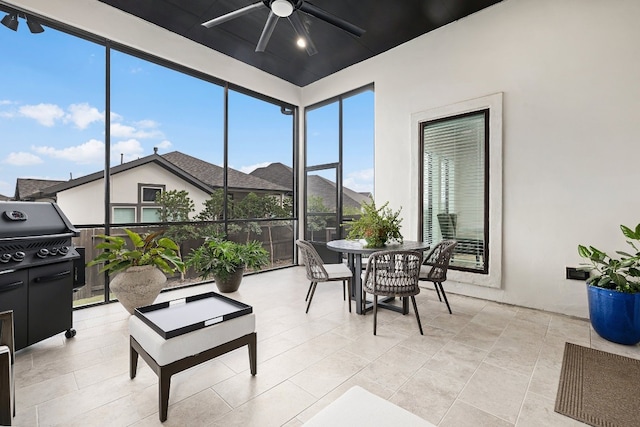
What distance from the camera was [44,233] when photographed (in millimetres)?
2693

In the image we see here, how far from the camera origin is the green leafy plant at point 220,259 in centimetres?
416

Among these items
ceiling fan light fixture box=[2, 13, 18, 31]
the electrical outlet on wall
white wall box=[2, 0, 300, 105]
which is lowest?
the electrical outlet on wall

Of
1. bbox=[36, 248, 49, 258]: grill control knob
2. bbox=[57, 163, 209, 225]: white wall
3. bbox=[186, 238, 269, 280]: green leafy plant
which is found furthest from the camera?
bbox=[186, 238, 269, 280]: green leafy plant

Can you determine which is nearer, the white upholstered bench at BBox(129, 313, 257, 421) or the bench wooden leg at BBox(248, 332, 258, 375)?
the white upholstered bench at BBox(129, 313, 257, 421)

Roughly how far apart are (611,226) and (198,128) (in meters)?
5.56

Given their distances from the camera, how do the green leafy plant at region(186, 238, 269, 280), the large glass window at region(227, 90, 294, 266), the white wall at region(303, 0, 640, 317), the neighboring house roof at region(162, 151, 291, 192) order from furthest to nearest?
the large glass window at region(227, 90, 294, 266) → the neighboring house roof at region(162, 151, 291, 192) → the green leafy plant at region(186, 238, 269, 280) → the white wall at region(303, 0, 640, 317)

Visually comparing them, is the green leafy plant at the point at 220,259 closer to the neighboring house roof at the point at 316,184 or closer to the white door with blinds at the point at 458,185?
the neighboring house roof at the point at 316,184

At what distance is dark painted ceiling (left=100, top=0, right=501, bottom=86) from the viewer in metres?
3.72

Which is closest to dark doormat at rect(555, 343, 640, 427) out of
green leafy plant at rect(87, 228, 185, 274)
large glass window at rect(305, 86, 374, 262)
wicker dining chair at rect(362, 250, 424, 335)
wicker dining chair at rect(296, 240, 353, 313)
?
wicker dining chair at rect(362, 250, 424, 335)

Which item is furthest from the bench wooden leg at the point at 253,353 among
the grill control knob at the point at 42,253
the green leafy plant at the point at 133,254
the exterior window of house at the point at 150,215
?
the exterior window of house at the point at 150,215

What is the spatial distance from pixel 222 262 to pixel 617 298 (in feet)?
14.2

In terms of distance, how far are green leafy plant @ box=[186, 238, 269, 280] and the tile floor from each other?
111 centimetres

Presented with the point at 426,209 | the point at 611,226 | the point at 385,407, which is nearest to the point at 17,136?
the point at 385,407

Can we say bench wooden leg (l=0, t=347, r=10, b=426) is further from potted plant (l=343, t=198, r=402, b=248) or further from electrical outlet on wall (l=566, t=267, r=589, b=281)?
electrical outlet on wall (l=566, t=267, r=589, b=281)
